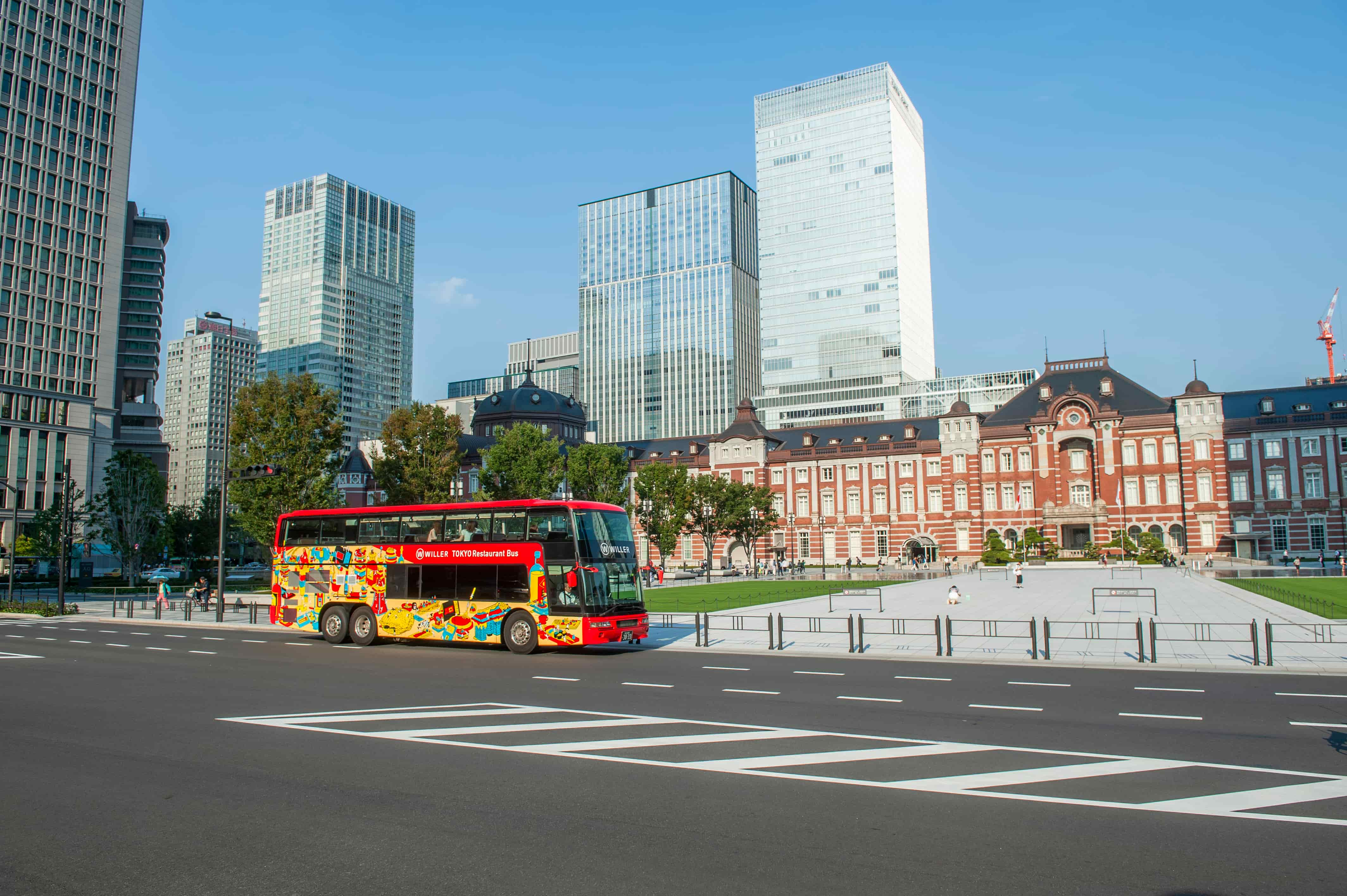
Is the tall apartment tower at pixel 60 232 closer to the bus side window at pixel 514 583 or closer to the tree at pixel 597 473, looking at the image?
the tree at pixel 597 473

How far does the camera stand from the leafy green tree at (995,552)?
67312mm

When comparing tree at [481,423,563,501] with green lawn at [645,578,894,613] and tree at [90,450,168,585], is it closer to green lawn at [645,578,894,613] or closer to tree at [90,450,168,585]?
green lawn at [645,578,894,613]

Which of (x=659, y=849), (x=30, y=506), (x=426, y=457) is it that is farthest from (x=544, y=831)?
(x=30, y=506)

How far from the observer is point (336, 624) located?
25766mm

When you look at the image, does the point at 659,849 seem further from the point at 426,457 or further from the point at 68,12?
the point at 68,12

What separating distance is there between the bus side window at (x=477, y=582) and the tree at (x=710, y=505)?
43676mm

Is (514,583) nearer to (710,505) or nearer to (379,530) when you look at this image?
(379,530)

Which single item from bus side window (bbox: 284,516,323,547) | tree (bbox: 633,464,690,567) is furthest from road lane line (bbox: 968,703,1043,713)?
tree (bbox: 633,464,690,567)

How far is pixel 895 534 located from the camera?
3164 inches

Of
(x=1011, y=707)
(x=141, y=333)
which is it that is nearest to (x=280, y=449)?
(x=1011, y=707)

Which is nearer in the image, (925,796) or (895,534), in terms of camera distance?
(925,796)

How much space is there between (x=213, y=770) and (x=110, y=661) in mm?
13909

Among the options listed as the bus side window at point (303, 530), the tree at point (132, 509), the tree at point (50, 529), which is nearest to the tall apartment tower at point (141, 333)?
the tree at point (50, 529)

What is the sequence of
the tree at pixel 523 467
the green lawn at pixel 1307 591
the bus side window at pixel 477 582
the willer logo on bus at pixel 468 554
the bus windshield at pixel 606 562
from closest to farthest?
the bus windshield at pixel 606 562, the willer logo on bus at pixel 468 554, the bus side window at pixel 477 582, the green lawn at pixel 1307 591, the tree at pixel 523 467
